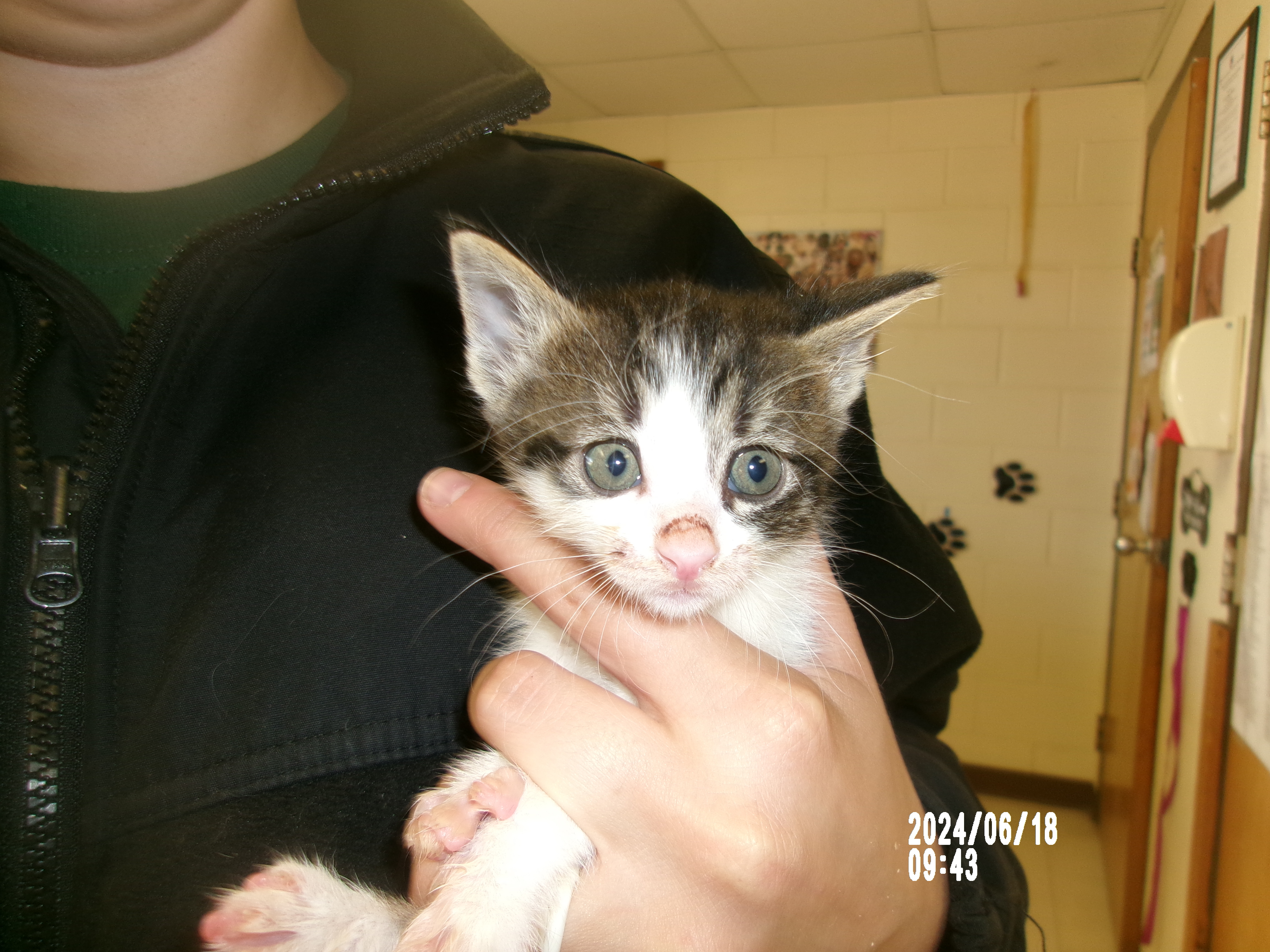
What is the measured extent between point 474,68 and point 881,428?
419 centimetres

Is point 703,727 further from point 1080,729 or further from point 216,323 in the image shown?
point 1080,729

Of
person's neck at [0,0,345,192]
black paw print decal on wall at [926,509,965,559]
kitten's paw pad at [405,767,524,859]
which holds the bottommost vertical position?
black paw print decal on wall at [926,509,965,559]

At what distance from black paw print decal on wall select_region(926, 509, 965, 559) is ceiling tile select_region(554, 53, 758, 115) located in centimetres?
287

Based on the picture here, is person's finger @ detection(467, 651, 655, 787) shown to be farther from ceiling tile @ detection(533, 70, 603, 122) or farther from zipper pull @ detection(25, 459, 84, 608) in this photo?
ceiling tile @ detection(533, 70, 603, 122)

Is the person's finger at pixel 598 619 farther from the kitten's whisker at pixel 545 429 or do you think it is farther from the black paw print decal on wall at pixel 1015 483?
the black paw print decal on wall at pixel 1015 483

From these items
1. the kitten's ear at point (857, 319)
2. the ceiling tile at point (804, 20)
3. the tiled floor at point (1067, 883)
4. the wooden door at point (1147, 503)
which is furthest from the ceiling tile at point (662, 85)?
the tiled floor at point (1067, 883)

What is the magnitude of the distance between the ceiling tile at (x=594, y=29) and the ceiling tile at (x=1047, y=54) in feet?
4.35

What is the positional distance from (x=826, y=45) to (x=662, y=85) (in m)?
1.09

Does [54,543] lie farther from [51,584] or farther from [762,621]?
[762,621]

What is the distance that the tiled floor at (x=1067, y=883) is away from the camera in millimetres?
3553

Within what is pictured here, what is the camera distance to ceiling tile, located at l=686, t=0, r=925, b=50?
3725mm

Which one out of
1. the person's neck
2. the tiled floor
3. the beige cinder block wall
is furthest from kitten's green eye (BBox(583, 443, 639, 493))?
the beige cinder block wall

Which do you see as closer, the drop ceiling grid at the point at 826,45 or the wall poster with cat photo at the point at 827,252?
the drop ceiling grid at the point at 826,45

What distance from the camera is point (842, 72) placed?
441 centimetres
